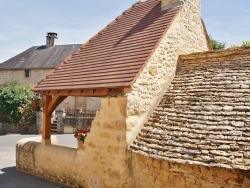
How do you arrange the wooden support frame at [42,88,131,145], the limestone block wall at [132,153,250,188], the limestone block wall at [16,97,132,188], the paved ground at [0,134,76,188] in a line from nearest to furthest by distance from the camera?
the limestone block wall at [132,153,250,188] → the limestone block wall at [16,97,132,188] → the wooden support frame at [42,88,131,145] → the paved ground at [0,134,76,188]

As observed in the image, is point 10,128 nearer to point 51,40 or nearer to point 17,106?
point 17,106

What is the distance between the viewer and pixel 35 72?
29.8m

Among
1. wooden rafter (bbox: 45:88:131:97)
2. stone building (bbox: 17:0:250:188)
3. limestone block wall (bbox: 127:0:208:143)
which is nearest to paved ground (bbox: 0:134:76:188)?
stone building (bbox: 17:0:250:188)

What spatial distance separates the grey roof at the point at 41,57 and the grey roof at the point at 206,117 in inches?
910

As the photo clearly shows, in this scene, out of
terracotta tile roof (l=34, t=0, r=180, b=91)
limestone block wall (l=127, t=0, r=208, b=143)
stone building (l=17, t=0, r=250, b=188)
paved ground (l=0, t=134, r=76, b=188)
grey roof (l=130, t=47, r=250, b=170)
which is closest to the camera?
grey roof (l=130, t=47, r=250, b=170)

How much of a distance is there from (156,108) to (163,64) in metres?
1.31

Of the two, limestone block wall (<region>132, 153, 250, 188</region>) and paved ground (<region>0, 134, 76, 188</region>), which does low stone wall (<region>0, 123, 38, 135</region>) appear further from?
limestone block wall (<region>132, 153, 250, 188</region>)

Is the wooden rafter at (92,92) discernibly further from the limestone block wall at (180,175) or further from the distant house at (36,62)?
the distant house at (36,62)

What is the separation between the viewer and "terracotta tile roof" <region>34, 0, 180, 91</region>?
7598 millimetres

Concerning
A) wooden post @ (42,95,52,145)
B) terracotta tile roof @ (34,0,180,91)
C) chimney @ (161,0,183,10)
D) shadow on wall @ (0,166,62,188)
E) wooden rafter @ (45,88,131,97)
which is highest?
chimney @ (161,0,183,10)

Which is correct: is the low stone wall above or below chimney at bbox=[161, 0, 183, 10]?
below

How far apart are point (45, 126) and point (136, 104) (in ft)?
14.5

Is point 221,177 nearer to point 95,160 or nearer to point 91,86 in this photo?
point 95,160

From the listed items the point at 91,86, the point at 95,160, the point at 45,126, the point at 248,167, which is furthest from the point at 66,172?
the point at 248,167
